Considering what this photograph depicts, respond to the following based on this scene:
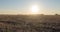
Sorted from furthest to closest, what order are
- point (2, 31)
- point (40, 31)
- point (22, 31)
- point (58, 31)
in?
point (58, 31)
point (40, 31)
point (22, 31)
point (2, 31)

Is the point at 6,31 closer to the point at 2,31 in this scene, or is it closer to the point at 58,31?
the point at 2,31

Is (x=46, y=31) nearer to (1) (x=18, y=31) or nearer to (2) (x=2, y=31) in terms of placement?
(1) (x=18, y=31)

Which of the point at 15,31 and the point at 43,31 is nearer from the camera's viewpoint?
the point at 15,31

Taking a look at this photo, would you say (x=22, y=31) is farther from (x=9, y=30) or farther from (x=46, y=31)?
(x=46, y=31)

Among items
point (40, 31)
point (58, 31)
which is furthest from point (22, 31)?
point (58, 31)

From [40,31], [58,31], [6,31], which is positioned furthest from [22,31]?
[58,31]

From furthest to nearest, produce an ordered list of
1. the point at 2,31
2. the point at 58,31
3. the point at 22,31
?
the point at 58,31 → the point at 22,31 → the point at 2,31

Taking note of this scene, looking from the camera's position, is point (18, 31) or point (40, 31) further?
point (40, 31)

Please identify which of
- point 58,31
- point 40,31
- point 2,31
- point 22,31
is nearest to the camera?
point 2,31
